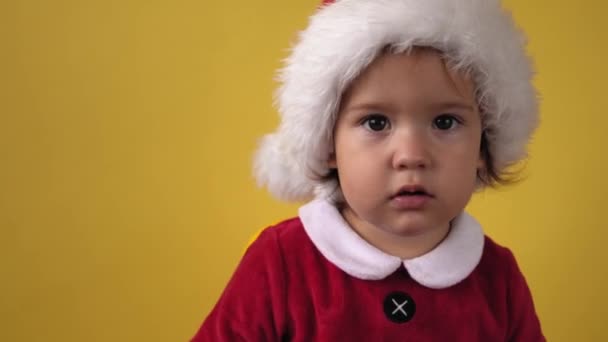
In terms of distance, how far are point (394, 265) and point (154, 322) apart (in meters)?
0.71

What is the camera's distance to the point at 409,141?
0.84 meters

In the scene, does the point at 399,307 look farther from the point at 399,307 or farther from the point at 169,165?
the point at 169,165

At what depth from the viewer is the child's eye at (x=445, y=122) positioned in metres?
0.88

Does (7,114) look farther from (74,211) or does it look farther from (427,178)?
(427,178)

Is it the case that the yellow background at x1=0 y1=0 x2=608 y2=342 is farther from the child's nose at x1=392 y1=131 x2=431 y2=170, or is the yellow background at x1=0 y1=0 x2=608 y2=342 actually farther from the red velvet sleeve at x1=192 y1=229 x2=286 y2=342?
the child's nose at x1=392 y1=131 x2=431 y2=170

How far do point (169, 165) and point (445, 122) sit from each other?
2.38 ft

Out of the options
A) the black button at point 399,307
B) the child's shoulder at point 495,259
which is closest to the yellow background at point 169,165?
the child's shoulder at point 495,259

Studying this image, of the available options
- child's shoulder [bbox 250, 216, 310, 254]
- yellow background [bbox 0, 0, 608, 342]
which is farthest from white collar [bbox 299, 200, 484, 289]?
yellow background [bbox 0, 0, 608, 342]

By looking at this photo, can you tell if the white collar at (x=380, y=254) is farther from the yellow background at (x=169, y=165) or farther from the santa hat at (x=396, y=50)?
the yellow background at (x=169, y=165)

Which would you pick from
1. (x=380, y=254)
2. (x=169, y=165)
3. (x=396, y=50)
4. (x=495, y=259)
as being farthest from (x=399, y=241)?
(x=169, y=165)

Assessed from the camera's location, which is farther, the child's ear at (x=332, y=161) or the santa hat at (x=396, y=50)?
the child's ear at (x=332, y=161)

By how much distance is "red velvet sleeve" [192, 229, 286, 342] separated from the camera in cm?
93

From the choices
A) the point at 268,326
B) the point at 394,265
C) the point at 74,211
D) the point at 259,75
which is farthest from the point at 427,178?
the point at 74,211

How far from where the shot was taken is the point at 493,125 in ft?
3.09
